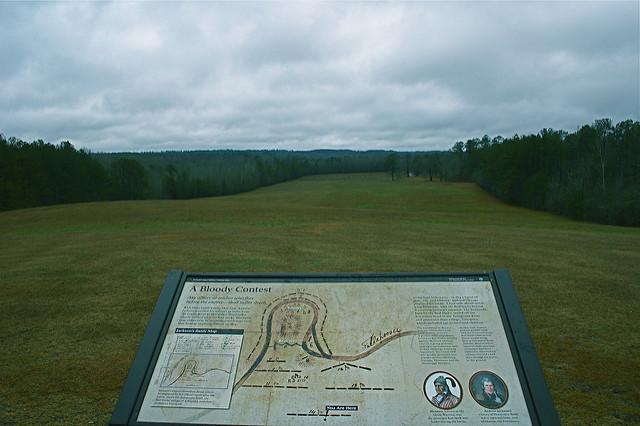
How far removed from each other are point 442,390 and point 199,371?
2176mm

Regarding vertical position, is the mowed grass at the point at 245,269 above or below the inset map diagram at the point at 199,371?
below

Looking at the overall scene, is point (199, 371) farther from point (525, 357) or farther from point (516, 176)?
point (516, 176)

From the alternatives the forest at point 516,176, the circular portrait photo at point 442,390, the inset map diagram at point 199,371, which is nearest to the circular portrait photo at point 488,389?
the circular portrait photo at point 442,390

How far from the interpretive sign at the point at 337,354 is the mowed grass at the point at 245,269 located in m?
2.30

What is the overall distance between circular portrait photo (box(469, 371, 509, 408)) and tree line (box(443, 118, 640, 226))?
43971 mm

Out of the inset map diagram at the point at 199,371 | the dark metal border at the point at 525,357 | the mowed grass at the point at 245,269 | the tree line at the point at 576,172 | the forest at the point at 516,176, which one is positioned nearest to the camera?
the dark metal border at the point at 525,357

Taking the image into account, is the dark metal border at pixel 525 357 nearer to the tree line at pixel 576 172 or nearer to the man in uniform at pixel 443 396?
the man in uniform at pixel 443 396

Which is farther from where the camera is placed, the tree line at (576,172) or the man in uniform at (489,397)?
the tree line at (576,172)

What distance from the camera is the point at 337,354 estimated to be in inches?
188

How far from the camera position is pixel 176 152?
175500mm

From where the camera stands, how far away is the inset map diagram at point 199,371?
15.2 feet

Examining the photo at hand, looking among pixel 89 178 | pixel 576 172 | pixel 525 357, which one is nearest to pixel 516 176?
pixel 576 172

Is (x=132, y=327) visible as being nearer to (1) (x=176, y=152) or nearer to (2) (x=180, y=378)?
(2) (x=180, y=378)

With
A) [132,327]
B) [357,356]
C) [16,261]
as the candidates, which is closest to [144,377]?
[357,356]
